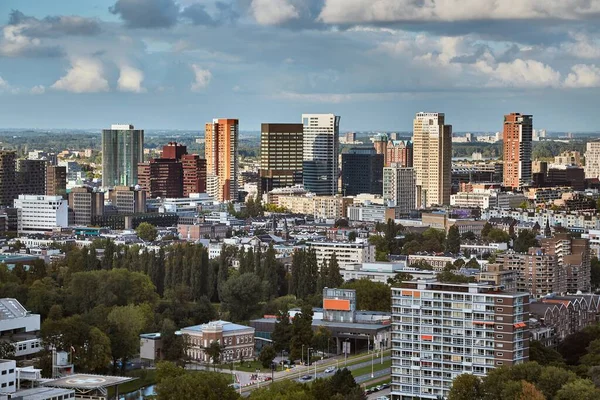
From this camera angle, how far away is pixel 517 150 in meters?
129

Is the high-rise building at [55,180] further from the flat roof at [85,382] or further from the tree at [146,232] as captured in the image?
the flat roof at [85,382]

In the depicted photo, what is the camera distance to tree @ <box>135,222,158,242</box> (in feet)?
264

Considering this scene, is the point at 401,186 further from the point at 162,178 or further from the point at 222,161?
the point at 162,178

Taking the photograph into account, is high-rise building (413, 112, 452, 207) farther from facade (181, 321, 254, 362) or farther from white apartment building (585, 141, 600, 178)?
facade (181, 321, 254, 362)

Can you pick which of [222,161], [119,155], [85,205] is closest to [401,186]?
[222,161]

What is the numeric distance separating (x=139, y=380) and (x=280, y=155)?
261 feet

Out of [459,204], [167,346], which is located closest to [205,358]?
[167,346]

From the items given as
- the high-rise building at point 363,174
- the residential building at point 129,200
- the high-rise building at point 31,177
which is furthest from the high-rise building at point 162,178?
the residential building at point 129,200

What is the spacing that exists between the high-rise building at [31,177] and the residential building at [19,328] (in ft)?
185

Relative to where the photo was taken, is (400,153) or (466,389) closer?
(466,389)

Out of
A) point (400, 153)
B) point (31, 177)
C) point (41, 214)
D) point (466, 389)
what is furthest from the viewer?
point (400, 153)

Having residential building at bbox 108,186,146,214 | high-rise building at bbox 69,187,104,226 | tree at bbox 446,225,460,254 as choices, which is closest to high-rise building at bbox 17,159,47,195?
residential building at bbox 108,186,146,214

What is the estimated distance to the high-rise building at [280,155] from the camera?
11838 cm

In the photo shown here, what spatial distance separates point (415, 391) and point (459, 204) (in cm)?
7255
